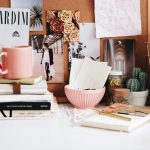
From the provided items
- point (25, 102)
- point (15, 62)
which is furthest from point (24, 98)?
point (15, 62)

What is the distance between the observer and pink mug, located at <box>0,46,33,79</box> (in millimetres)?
1056

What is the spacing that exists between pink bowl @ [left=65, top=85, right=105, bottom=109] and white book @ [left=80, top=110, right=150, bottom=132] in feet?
0.39

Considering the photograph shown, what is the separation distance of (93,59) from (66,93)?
6.2 inches

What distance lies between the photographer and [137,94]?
112 centimetres

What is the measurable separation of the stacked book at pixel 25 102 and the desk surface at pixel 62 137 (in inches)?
0.8

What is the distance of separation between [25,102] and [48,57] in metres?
0.23

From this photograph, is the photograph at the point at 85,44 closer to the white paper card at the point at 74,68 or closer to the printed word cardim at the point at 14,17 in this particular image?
the white paper card at the point at 74,68

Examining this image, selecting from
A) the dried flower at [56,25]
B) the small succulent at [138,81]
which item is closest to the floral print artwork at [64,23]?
the dried flower at [56,25]

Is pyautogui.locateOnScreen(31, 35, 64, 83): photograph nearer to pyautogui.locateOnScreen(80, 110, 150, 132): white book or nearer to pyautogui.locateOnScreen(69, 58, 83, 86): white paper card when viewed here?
pyautogui.locateOnScreen(69, 58, 83, 86): white paper card

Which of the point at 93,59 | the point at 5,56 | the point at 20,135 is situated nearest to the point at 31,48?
the point at 5,56

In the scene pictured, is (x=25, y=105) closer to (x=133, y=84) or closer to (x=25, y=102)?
(x=25, y=102)

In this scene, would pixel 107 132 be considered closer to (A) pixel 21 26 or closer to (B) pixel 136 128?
(B) pixel 136 128

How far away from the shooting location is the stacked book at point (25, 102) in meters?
0.99

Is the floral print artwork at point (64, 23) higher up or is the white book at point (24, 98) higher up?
the floral print artwork at point (64, 23)
